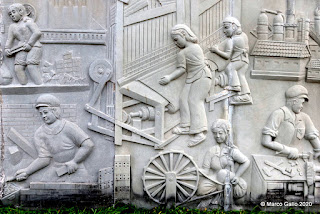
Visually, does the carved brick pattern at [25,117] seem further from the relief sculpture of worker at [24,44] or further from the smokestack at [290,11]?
the smokestack at [290,11]

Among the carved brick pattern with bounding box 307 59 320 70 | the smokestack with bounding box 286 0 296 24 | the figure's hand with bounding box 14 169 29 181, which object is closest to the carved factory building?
the figure's hand with bounding box 14 169 29 181

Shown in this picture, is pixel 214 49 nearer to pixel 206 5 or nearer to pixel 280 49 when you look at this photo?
pixel 206 5

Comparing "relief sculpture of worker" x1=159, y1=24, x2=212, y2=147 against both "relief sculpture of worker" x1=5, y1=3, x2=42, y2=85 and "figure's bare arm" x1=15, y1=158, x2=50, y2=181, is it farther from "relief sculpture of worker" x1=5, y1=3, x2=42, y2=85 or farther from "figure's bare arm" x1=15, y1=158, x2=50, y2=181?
"figure's bare arm" x1=15, y1=158, x2=50, y2=181

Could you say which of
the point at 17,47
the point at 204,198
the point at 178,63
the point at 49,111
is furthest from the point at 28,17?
the point at 204,198

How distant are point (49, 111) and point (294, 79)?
3.69 metres

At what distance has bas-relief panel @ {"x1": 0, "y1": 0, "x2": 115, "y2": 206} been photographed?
19.9 feet

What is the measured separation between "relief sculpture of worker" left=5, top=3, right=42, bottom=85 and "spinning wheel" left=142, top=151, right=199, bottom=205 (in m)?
2.10

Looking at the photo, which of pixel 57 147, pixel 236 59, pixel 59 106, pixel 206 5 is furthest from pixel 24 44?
pixel 236 59

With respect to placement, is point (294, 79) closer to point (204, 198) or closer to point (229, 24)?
point (229, 24)

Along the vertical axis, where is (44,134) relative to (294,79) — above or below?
below

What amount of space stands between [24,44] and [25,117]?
1.06m

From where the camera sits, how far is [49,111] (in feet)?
19.9

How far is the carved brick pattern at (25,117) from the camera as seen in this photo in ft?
20.1

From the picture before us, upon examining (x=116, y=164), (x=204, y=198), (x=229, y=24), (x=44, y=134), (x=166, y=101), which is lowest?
(x=204, y=198)
